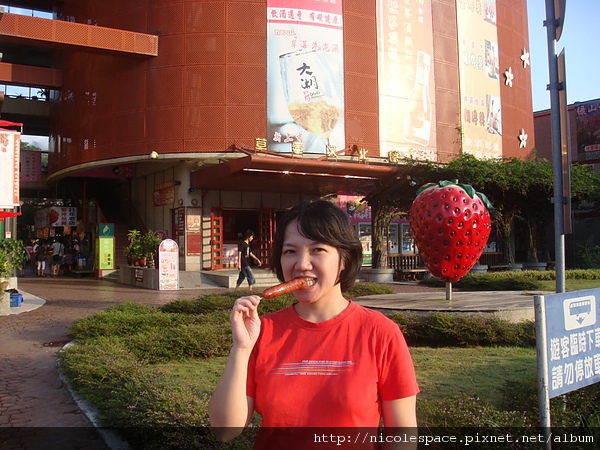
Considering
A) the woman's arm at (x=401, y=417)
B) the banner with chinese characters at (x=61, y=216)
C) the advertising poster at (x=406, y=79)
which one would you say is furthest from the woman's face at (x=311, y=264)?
the banner with chinese characters at (x=61, y=216)

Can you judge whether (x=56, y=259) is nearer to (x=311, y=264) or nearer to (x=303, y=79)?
(x=303, y=79)

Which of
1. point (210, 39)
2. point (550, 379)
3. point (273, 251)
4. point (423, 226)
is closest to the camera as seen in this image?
point (273, 251)

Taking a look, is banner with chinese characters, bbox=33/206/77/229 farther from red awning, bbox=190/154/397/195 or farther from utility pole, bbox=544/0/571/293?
utility pole, bbox=544/0/571/293

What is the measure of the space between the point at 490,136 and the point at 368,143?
7.72 meters

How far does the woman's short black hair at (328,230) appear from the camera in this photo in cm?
199

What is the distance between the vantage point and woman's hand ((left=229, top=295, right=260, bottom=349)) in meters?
1.87

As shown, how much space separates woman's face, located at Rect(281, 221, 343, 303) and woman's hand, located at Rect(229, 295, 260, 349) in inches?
6.6

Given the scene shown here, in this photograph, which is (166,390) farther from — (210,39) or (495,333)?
(210,39)

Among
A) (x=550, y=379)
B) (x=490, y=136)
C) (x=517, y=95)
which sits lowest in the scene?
(x=550, y=379)

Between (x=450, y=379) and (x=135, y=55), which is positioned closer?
(x=450, y=379)

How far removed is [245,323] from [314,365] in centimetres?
28

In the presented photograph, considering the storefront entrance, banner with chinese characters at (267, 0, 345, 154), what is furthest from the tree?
the storefront entrance

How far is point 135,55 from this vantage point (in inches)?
857

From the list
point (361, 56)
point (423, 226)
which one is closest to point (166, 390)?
point (423, 226)
